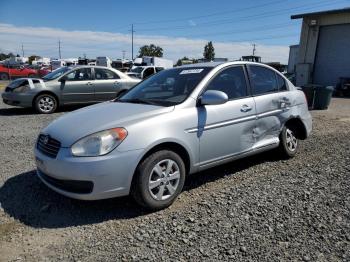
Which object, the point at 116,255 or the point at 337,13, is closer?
the point at 116,255

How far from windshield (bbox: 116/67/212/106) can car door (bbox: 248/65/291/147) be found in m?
0.89

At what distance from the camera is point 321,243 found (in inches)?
124

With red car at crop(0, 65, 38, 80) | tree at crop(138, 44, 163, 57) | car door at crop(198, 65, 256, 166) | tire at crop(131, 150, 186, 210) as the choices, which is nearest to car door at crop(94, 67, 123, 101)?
car door at crop(198, 65, 256, 166)

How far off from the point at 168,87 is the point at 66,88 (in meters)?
7.13

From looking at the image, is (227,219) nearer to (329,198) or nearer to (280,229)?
(280,229)

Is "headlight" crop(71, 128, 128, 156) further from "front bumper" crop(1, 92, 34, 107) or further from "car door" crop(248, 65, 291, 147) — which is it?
"front bumper" crop(1, 92, 34, 107)

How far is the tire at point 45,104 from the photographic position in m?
10.6

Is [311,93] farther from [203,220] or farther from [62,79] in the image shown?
[203,220]

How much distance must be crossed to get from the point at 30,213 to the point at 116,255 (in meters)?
1.32

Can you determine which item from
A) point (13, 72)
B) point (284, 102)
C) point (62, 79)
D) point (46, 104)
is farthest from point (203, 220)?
point (13, 72)

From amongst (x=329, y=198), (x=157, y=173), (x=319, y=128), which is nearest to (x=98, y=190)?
(x=157, y=173)

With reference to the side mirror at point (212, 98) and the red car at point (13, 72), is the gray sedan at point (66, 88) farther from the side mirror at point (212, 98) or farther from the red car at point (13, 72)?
the red car at point (13, 72)

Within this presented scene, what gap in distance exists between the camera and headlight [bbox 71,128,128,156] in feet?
11.3

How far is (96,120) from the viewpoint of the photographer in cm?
384
